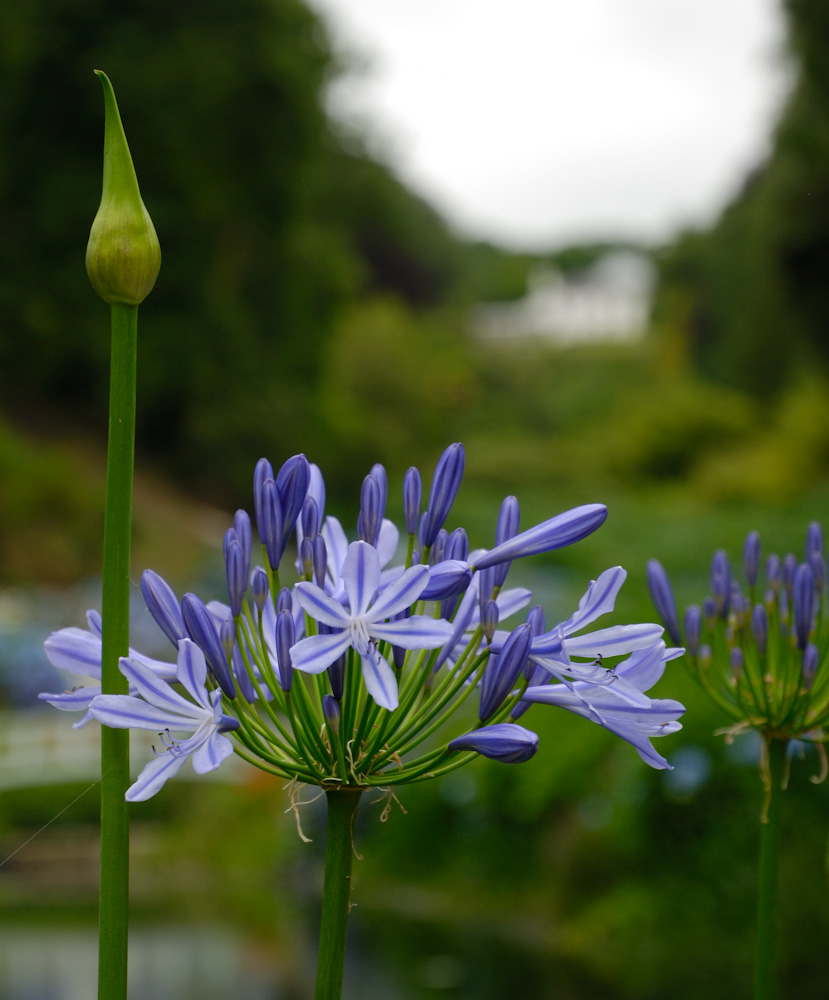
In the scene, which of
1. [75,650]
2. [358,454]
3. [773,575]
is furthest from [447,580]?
[358,454]

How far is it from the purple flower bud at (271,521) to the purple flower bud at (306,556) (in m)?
0.02

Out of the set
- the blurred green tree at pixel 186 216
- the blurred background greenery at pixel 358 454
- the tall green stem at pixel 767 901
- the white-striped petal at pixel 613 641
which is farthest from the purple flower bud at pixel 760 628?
the blurred green tree at pixel 186 216

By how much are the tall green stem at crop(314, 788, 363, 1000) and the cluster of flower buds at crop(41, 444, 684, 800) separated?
23mm

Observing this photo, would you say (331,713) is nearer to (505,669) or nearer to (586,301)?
(505,669)

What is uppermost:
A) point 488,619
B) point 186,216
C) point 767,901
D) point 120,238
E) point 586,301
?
point 586,301

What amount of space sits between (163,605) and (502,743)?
302mm

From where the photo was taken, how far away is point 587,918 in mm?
5676

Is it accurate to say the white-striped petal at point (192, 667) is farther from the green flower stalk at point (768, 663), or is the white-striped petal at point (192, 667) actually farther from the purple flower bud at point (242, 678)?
the green flower stalk at point (768, 663)

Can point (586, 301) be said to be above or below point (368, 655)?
above

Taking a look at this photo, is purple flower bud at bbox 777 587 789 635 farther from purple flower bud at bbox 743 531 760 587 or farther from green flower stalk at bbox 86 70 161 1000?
green flower stalk at bbox 86 70 161 1000

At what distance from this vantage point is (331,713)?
880 mm

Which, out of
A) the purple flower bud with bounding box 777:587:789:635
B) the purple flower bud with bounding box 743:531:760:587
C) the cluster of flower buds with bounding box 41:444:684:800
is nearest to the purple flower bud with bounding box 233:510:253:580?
the cluster of flower buds with bounding box 41:444:684:800

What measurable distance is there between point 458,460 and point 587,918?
17.2ft

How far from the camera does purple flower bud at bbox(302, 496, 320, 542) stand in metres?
0.95
